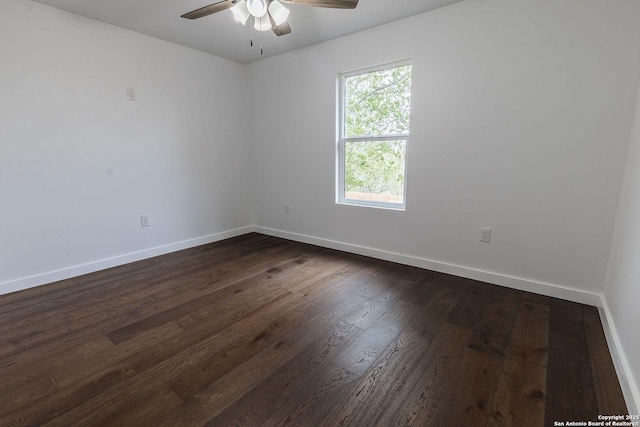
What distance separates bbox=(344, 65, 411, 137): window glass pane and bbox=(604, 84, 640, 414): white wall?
5.42 feet

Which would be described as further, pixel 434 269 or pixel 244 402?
pixel 434 269

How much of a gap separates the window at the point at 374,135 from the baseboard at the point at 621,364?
1712mm

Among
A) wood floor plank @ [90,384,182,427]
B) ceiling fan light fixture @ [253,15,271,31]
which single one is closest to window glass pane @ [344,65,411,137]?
ceiling fan light fixture @ [253,15,271,31]

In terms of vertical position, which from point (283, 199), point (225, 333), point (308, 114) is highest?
point (308, 114)

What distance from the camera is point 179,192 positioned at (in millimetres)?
3553

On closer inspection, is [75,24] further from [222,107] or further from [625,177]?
[625,177]

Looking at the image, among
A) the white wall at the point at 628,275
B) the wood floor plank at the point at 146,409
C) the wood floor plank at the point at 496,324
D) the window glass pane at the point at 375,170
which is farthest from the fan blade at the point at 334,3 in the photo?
the wood floor plank at the point at 146,409

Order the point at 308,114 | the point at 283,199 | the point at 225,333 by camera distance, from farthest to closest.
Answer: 1. the point at 283,199
2. the point at 308,114
3. the point at 225,333

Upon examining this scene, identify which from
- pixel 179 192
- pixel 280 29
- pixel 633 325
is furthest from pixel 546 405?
pixel 179 192

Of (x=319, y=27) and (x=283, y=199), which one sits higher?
(x=319, y=27)

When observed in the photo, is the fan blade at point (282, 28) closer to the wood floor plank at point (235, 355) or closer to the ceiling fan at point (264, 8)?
the ceiling fan at point (264, 8)

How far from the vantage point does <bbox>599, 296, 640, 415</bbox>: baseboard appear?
1271mm

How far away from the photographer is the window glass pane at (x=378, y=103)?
2914mm

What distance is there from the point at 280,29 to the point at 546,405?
2881mm
